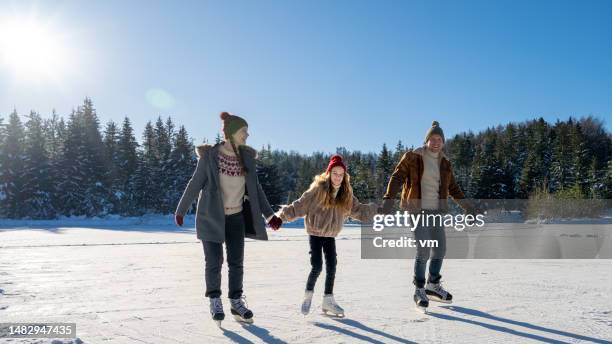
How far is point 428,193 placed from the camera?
4.76m

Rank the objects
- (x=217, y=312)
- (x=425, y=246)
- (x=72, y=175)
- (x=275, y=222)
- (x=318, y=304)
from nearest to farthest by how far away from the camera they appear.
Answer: (x=217, y=312) < (x=275, y=222) < (x=425, y=246) < (x=318, y=304) < (x=72, y=175)

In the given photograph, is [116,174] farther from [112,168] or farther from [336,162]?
[336,162]

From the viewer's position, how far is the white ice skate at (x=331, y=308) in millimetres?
4055

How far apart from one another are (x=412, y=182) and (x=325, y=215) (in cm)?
107

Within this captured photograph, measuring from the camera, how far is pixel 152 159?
48.7 meters

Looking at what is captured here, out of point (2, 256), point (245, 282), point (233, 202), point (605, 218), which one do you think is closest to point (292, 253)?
point (245, 282)

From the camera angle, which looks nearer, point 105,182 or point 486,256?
point 486,256

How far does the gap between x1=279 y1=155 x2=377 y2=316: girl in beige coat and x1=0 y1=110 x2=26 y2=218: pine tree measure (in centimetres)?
4335

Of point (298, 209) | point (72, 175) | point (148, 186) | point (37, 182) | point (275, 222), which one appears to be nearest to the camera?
point (275, 222)

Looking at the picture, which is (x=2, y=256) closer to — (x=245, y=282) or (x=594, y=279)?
(x=245, y=282)

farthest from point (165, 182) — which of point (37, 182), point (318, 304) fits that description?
point (318, 304)

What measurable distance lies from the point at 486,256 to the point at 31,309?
28.0ft

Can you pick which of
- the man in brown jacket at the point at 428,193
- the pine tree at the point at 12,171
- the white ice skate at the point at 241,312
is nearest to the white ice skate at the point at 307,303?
the white ice skate at the point at 241,312

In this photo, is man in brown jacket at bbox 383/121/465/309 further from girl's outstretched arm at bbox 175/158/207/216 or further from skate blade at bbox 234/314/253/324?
girl's outstretched arm at bbox 175/158/207/216
